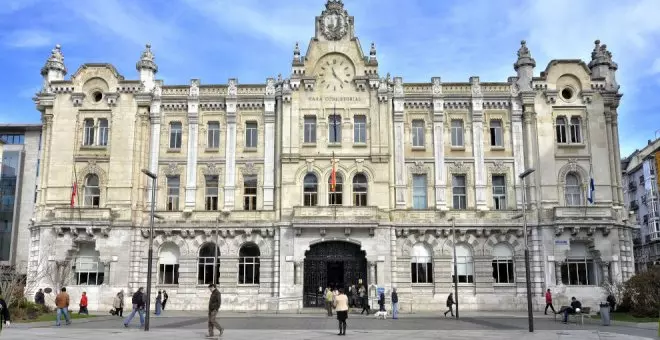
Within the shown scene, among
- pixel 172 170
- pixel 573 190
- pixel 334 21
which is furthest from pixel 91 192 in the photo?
pixel 573 190

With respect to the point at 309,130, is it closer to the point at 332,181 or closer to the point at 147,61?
the point at 332,181

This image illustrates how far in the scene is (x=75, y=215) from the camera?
46.3 m

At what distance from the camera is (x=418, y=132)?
1933 inches

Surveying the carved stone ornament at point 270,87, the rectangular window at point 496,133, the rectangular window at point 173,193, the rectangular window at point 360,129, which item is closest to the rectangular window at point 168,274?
the rectangular window at point 173,193

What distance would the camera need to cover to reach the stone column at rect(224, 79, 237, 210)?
4797 centimetres

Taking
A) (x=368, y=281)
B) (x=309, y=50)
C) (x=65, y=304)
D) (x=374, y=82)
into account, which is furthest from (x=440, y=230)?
(x=65, y=304)

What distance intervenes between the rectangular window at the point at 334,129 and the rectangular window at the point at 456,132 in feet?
29.5

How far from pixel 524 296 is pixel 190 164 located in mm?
27177

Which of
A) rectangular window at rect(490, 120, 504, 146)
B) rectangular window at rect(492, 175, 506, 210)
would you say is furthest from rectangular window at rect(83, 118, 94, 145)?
rectangular window at rect(492, 175, 506, 210)

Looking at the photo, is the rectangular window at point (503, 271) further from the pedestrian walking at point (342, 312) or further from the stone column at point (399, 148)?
the pedestrian walking at point (342, 312)

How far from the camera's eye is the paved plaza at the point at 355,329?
84.4 feet

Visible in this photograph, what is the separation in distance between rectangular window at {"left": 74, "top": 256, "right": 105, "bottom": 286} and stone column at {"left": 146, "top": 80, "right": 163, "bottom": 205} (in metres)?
6.09

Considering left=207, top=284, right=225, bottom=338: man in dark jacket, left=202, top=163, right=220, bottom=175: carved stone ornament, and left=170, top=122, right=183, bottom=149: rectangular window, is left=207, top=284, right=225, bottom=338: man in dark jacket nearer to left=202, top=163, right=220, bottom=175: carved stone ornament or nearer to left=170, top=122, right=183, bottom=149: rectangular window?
left=202, top=163, right=220, bottom=175: carved stone ornament

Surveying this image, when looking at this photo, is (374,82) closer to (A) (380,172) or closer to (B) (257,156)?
(A) (380,172)
